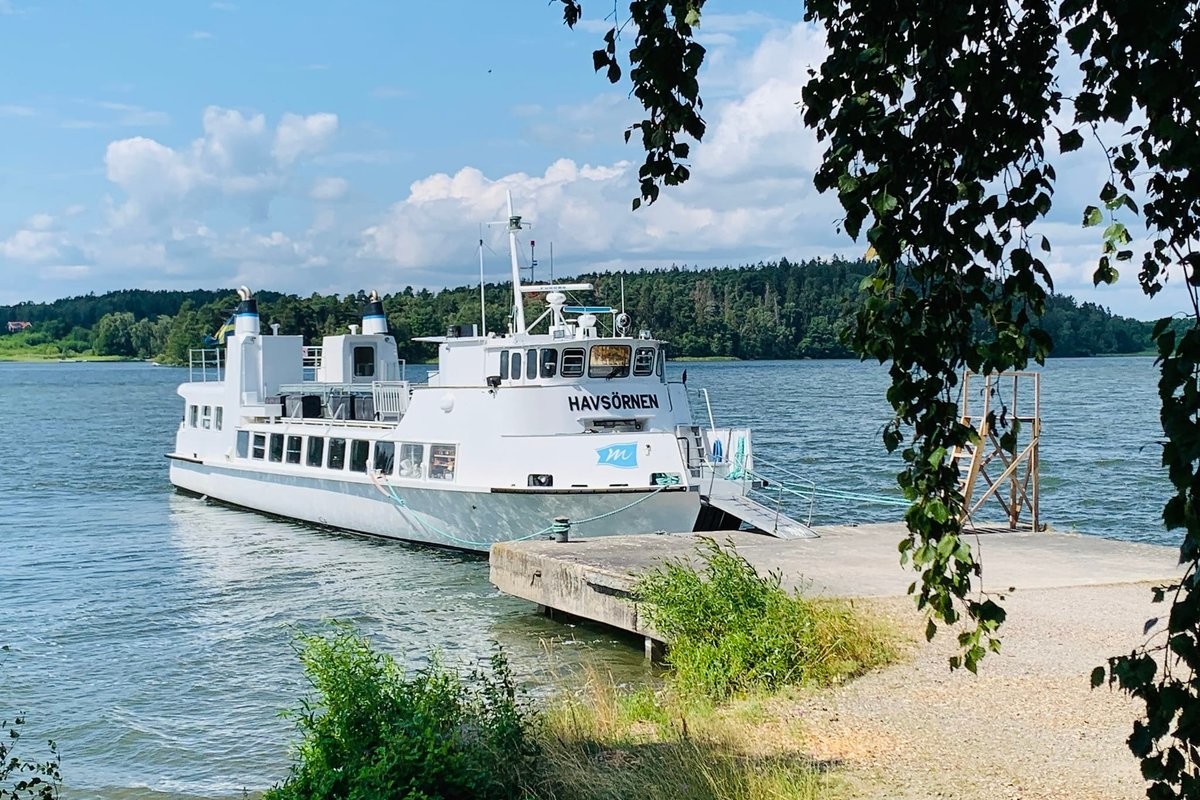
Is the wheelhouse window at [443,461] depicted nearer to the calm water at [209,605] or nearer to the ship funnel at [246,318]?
the calm water at [209,605]

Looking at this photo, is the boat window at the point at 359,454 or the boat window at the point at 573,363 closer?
the boat window at the point at 573,363

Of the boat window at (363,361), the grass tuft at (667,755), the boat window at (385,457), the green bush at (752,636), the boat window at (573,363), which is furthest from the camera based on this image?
the boat window at (363,361)

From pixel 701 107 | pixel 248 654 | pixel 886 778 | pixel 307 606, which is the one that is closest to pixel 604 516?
pixel 307 606

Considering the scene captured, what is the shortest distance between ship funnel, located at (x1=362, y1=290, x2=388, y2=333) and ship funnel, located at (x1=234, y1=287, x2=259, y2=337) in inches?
115

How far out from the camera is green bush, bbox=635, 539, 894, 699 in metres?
11.5

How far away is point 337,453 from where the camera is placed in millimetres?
29266

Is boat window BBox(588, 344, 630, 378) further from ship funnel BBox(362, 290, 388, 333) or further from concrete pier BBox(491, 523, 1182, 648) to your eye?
ship funnel BBox(362, 290, 388, 333)

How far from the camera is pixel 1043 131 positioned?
3574 millimetres

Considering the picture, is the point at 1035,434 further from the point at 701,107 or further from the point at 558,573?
the point at 701,107

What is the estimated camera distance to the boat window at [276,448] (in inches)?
1257

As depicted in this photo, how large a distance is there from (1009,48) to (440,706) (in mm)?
7064

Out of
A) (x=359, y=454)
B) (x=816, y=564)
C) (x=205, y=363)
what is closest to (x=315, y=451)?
(x=359, y=454)

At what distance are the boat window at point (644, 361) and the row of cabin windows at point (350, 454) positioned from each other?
389cm

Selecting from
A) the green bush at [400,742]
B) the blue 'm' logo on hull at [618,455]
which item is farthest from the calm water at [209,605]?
the blue 'm' logo on hull at [618,455]
